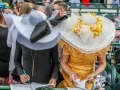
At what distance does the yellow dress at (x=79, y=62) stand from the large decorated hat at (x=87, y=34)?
0.05 metres

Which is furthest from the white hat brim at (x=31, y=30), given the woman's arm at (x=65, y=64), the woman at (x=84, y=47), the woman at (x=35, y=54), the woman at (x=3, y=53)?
the woman at (x=3, y=53)

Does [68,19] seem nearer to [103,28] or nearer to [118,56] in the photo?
[103,28]

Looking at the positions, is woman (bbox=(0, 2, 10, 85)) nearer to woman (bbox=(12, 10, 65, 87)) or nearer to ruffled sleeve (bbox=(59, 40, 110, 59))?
woman (bbox=(12, 10, 65, 87))

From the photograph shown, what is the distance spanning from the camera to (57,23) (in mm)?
3346

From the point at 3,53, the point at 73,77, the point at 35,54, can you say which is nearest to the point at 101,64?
the point at 73,77

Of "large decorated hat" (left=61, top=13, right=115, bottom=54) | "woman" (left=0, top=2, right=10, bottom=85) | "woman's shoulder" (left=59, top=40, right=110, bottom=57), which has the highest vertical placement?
"large decorated hat" (left=61, top=13, right=115, bottom=54)

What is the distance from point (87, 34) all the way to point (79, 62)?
0.33 m

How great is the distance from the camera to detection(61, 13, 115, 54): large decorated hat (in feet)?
11.1

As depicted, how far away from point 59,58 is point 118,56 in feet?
8.09

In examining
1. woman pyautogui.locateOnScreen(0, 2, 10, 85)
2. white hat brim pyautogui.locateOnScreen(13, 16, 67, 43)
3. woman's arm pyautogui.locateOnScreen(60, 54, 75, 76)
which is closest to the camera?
white hat brim pyautogui.locateOnScreen(13, 16, 67, 43)

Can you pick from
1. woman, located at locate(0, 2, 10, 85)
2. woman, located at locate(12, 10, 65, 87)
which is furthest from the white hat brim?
woman, located at locate(0, 2, 10, 85)

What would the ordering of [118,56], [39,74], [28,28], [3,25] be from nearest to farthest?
[28,28]
[39,74]
[3,25]
[118,56]

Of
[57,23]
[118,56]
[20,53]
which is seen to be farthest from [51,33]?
[118,56]

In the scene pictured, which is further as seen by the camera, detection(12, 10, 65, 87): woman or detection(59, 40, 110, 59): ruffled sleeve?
detection(59, 40, 110, 59): ruffled sleeve
